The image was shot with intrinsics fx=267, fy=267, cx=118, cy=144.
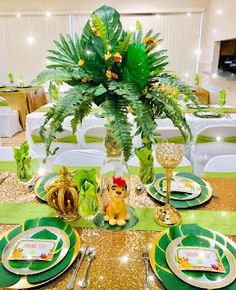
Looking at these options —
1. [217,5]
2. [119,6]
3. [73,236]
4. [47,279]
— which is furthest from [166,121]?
[119,6]

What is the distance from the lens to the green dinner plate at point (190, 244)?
68 centimetres

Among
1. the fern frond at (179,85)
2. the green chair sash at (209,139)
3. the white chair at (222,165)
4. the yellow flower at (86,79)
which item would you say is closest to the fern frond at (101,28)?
the yellow flower at (86,79)

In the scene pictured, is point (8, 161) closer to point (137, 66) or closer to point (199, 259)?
point (137, 66)

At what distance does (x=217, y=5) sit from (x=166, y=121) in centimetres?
283

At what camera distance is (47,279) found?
70cm

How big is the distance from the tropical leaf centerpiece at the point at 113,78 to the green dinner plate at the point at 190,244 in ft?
1.02

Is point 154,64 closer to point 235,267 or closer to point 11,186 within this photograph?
point 235,267

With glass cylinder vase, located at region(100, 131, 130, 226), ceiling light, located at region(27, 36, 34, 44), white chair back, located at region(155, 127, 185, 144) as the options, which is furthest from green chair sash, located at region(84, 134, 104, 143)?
ceiling light, located at region(27, 36, 34, 44)

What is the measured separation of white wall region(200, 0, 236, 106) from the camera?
3412 mm

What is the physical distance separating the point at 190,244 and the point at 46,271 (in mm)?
425

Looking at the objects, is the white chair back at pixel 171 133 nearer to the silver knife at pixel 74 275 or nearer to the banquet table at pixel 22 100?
the silver knife at pixel 74 275

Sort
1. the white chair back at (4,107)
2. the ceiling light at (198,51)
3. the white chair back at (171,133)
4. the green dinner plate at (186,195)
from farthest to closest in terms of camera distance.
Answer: the ceiling light at (198,51) < the white chair back at (4,107) < the white chair back at (171,133) < the green dinner plate at (186,195)

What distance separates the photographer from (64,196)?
0.93m

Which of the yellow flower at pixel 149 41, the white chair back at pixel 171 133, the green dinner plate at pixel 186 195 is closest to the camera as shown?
the yellow flower at pixel 149 41
